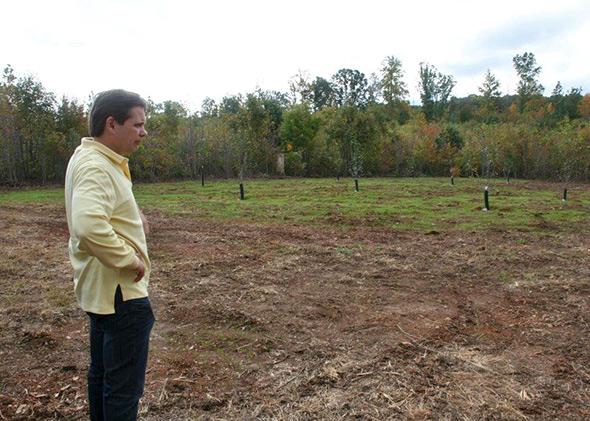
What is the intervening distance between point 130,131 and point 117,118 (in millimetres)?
73

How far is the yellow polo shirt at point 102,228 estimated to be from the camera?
1.70 metres

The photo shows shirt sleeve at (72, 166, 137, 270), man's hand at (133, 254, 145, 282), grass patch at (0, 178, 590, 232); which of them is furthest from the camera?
grass patch at (0, 178, 590, 232)

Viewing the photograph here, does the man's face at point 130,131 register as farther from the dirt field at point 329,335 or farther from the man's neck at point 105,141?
the dirt field at point 329,335

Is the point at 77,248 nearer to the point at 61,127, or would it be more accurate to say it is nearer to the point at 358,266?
the point at 358,266

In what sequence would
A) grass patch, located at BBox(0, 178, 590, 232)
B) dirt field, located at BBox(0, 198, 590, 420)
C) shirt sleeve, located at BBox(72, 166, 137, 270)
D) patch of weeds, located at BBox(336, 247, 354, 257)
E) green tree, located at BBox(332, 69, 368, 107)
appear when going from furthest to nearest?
green tree, located at BBox(332, 69, 368, 107) < grass patch, located at BBox(0, 178, 590, 232) < patch of weeds, located at BBox(336, 247, 354, 257) < dirt field, located at BBox(0, 198, 590, 420) < shirt sleeve, located at BBox(72, 166, 137, 270)

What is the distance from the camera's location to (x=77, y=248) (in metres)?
1.87

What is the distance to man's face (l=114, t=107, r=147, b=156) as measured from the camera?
1.87 m

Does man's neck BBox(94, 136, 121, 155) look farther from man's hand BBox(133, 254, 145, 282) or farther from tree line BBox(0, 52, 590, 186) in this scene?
tree line BBox(0, 52, 590, 186)

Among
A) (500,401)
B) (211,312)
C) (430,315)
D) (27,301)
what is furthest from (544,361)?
(27,301)

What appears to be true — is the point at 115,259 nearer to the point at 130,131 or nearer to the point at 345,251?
the point at 130,131

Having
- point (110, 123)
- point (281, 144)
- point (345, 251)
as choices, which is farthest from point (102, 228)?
point (281, 144)

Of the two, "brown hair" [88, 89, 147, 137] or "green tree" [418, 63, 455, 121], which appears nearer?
"brown hair" [88, 89, 147, 137]

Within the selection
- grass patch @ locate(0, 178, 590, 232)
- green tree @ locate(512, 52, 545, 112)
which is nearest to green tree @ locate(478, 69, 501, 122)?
green tree @ locate(512, 52, 545, 112)

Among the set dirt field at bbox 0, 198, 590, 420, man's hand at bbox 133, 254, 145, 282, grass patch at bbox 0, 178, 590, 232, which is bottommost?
dirt field at bbox 0, 198, 590, 420
